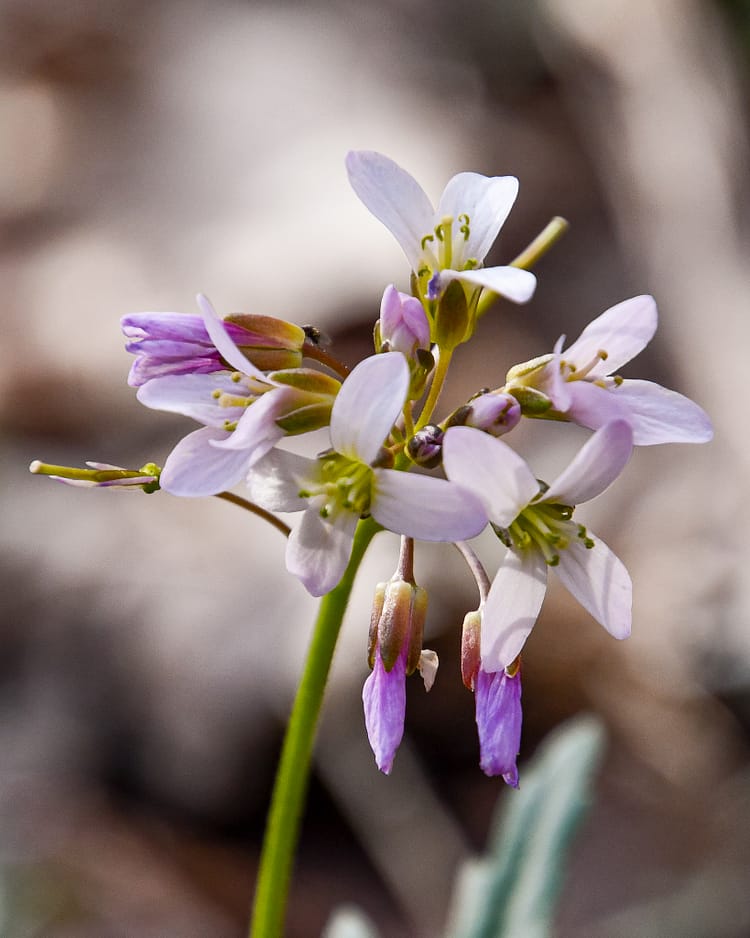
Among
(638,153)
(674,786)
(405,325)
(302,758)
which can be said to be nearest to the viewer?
(405,325)

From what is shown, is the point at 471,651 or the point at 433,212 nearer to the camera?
the point at 471,651

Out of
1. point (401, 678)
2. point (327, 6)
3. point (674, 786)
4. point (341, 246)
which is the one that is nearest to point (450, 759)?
point (674, 786)

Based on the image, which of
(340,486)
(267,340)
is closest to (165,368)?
(267,340)

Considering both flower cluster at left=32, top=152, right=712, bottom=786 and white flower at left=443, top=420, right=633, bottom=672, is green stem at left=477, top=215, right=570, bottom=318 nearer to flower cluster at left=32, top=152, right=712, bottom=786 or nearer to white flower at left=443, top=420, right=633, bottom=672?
flower cluster at left=32, top=152, right=712, bottom=786

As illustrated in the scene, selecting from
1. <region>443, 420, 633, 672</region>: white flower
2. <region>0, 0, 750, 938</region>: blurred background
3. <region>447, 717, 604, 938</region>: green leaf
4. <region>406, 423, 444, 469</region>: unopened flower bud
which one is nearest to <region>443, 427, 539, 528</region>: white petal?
<region>443, 420, 633, 672</region>: white flower

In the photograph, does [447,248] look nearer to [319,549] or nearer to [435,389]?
[435,389]

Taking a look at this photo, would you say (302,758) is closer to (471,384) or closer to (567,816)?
(567,816)
